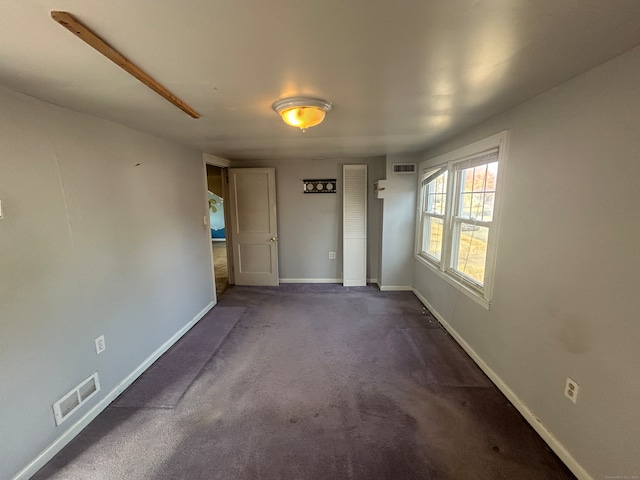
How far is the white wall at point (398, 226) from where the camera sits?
401 centimetres

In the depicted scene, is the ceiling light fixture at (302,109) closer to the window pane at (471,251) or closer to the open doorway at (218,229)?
the window pane at (471,251)

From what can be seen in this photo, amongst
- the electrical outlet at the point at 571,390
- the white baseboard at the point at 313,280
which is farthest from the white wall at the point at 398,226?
the electrical outlet at the point at 571,390

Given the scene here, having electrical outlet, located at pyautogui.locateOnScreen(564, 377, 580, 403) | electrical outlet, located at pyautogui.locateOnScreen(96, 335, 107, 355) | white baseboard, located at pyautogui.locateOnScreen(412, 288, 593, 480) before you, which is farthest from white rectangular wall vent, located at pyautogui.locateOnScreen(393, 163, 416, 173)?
electrical outlet, located at pyautogui.locateOnScreen(96, 335, 107, 355)

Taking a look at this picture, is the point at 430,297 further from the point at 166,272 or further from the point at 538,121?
the point at 166,272

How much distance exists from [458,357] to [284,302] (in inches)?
89.8

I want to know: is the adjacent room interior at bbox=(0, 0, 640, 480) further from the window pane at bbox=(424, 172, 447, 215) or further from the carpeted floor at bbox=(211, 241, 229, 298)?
Result: the carpeted floor at bbox=(211, 241, 229, 298)

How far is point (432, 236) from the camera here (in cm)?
375

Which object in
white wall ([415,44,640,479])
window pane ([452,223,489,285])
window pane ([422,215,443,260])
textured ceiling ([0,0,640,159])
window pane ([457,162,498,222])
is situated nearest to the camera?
textured ceiling ([0,0,640,159])

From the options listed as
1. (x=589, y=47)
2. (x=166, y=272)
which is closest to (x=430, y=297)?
(x=589, y=47)

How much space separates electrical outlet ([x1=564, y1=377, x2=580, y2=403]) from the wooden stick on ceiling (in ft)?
8.79

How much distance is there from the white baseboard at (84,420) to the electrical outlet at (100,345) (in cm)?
34

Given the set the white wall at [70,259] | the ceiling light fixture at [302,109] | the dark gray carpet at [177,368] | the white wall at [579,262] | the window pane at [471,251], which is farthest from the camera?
the window pane at [471,251]

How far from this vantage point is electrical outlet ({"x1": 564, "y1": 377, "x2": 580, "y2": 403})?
1.43 m

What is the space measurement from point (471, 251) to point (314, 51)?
2.34 metres
